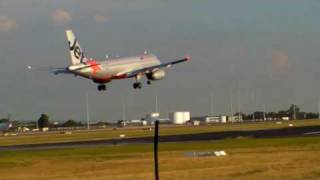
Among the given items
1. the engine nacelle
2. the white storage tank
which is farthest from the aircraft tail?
the white storage tank

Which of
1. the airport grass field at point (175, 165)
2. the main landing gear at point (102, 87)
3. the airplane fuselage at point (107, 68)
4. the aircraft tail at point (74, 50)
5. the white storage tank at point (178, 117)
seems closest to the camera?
the white storage tank at point (178, 117)

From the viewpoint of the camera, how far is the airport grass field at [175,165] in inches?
1876

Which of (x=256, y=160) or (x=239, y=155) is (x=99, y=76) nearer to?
(x=239, y=155)

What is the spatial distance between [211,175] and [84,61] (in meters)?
47.8

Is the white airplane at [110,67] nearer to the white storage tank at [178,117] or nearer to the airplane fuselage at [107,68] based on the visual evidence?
the airplane fuselage at [107,68]

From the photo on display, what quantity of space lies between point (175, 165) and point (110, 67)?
34.1m

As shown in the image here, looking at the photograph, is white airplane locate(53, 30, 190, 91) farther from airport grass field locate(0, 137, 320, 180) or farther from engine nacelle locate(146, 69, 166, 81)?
airport grass field locate(0, 137, 320, 180)

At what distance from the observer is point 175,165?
5662 centimetres

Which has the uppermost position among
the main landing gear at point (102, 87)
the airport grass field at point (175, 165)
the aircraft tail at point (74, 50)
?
the aircraft tail at point (74, 50)

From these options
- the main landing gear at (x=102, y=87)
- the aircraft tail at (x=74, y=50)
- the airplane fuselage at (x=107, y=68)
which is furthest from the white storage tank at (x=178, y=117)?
the aircraft tail at (x=74, y=50)

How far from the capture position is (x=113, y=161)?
205ft

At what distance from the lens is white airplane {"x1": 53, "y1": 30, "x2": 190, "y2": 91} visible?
85.7 metres

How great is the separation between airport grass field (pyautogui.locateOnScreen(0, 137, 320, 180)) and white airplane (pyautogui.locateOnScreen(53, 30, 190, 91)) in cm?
1202

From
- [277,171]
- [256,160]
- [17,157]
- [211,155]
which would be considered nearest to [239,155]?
[211,155]
